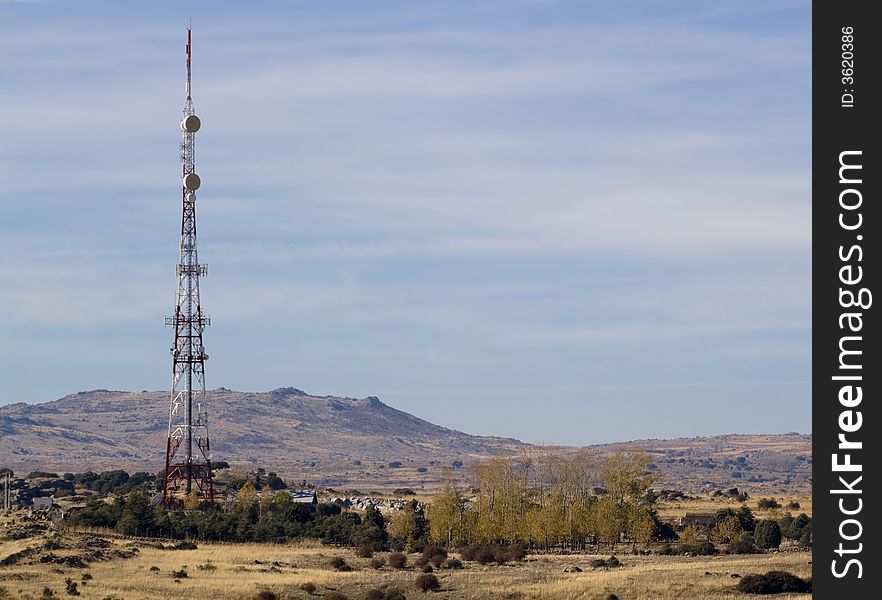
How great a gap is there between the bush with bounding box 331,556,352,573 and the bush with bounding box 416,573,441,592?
26.0 feet

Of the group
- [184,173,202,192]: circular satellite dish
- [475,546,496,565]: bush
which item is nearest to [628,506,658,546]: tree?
[475,546,496,565]: bush

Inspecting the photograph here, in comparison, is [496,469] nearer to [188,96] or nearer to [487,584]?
[487,584]

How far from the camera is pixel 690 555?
85.5 meters

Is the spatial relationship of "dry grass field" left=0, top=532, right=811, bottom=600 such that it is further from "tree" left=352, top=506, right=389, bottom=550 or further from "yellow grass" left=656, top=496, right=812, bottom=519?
"yellow grass" left=656, top=496, right=812, bottom=519

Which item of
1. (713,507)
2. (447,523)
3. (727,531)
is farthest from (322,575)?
(713,507)

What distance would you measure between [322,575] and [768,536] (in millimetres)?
32372

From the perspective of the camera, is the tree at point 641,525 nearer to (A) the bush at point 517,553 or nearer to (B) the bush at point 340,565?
(A) the bush at point 517,553

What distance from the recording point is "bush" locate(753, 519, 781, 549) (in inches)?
3548

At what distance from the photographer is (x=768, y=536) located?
3558 inches

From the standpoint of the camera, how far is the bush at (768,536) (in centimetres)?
9012

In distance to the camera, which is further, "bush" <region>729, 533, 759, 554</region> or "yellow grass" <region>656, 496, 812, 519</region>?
"yellow grass" <region>656, 496, 812, 519</region>

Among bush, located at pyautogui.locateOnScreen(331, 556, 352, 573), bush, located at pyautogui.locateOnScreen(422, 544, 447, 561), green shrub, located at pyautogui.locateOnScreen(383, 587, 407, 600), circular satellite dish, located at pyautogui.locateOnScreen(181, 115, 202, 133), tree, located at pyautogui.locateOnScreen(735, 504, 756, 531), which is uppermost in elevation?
circular satellite dish, located at pyautogui.locateOnScreen(181, 115, 202, 133)

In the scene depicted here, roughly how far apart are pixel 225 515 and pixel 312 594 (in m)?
30.6

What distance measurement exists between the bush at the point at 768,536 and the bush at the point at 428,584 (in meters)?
28.3
